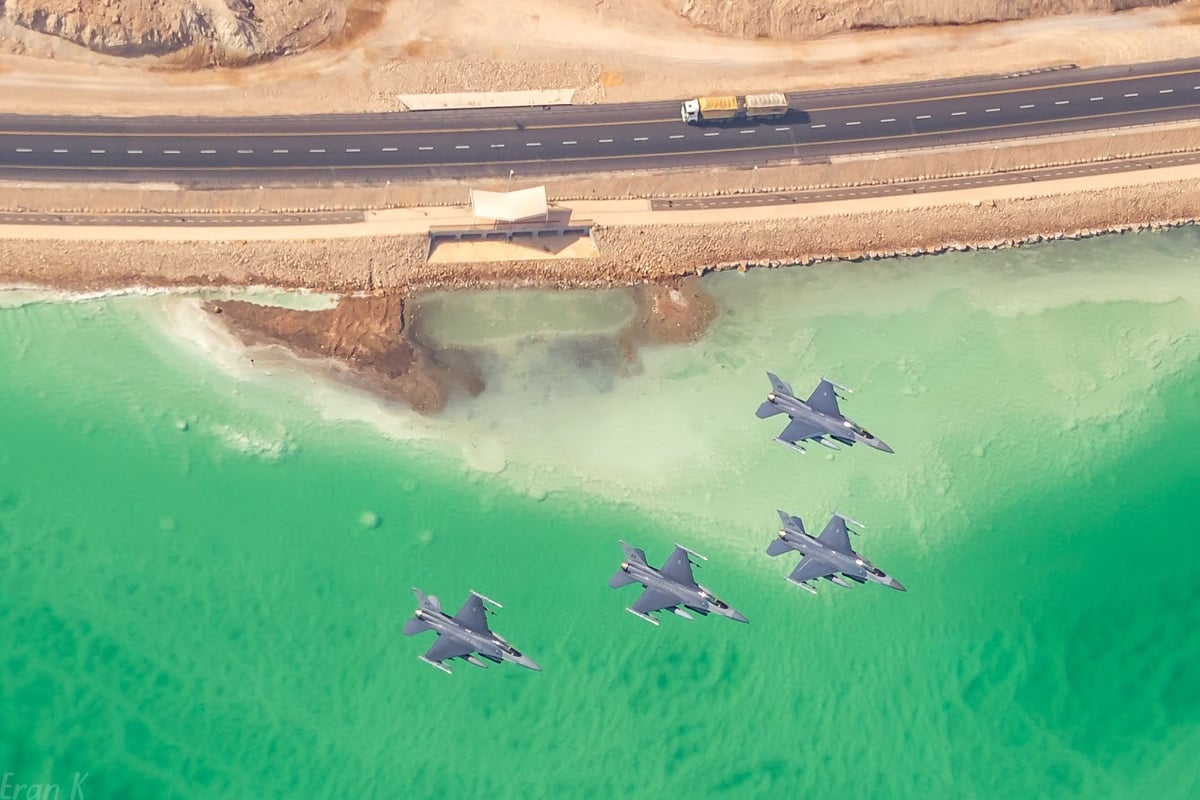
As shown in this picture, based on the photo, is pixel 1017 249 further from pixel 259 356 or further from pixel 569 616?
pixel 259 356

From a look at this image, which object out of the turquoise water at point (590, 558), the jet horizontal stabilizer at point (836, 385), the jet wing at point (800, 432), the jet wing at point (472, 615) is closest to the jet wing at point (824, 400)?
the jet horizontal stabilizer at point (836, 385)

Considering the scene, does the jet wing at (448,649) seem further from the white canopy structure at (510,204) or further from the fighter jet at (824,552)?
the white canopy structure at (510,204)

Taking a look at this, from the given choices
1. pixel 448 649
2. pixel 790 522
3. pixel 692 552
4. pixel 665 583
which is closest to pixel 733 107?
pixel 790 522

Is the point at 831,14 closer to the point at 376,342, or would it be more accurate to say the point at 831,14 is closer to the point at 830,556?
the point at 830,556

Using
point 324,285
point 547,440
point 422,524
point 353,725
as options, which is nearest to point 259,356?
point 324,285

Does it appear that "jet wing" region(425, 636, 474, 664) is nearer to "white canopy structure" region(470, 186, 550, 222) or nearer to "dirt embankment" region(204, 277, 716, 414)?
"dirt embankment" region(204, 277, 716, 414)

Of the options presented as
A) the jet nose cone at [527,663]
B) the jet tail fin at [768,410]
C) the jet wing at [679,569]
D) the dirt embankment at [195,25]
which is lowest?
the jet nose cone at [527,663]

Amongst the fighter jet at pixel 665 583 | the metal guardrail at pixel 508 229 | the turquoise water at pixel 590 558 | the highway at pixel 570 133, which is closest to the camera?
the fighter jet at pixel 665 583
